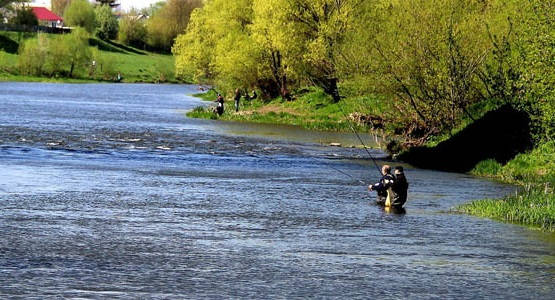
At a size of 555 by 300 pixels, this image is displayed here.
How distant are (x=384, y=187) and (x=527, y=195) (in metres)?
4.24

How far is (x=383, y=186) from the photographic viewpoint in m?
28.2

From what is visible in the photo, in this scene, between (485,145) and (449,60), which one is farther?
(449,60)

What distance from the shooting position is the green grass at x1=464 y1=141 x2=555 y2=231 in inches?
1044

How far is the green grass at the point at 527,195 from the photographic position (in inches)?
1044

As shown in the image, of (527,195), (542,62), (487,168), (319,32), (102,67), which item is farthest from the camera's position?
(102,67)

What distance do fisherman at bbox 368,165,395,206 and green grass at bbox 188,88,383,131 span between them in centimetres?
2689

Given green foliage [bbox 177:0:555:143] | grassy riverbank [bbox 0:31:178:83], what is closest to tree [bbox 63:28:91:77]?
grassy riverbank [bbox 0:31:178:83]

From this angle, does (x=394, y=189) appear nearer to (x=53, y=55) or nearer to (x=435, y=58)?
(x=435, y=58)

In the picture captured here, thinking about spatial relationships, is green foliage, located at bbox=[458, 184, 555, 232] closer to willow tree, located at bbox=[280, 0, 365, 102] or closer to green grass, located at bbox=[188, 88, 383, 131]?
green grass, located at bbox=[188, 88, 383, 131]

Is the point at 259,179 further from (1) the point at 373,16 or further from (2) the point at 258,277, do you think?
(1) the point at 373,16

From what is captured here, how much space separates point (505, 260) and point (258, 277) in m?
5.64

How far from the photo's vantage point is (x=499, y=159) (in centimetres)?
4006

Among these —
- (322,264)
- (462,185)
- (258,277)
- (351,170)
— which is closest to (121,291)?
(258,277)

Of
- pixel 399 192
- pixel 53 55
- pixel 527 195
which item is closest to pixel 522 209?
pixel 527 195
